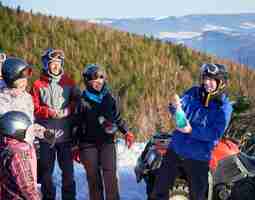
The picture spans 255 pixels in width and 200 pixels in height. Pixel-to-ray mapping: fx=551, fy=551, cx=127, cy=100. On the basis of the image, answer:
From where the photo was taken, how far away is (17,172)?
4.03 meters

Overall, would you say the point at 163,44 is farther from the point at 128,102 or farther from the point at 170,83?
the point at 128,102

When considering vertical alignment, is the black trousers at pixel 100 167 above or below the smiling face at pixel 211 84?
below

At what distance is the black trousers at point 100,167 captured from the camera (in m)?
5.64

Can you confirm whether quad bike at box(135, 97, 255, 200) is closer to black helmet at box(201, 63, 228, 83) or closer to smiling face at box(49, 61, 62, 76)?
black helmet at box(201, 63, 228, 83)

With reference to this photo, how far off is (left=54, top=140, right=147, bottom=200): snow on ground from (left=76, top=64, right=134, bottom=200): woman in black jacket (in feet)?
3.79

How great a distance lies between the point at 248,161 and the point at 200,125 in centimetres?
87

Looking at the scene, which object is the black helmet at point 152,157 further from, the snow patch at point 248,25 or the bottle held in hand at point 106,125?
the snow patch at point 248,25

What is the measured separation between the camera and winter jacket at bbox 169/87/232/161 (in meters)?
4.71

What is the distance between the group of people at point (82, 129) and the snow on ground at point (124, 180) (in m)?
0.66

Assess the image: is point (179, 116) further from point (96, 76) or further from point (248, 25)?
point (248, 25)

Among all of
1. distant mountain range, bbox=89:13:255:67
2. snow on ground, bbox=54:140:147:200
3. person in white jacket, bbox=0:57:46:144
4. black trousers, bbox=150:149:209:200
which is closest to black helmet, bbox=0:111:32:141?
person in white jacket, bbox=0:57:46:144

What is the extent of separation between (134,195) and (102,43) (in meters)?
10.6

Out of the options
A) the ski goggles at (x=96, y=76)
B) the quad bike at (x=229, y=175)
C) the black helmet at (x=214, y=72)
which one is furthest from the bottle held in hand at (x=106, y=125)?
the black helmet at (x=214, y=72)

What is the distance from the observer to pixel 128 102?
13000 mm
